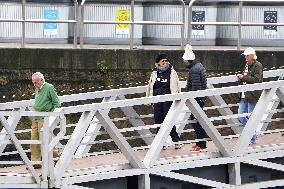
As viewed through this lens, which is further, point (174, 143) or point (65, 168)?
point (174, 143)

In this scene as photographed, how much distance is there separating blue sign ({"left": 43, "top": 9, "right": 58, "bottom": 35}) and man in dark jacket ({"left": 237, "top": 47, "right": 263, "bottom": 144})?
5343mm

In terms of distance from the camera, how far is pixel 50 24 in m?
24.3

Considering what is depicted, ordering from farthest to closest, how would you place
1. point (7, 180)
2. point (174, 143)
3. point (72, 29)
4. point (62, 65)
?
point (72, 29) < point (62, 65) < point (174, 143) < point (7, 180)

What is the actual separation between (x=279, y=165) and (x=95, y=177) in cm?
294

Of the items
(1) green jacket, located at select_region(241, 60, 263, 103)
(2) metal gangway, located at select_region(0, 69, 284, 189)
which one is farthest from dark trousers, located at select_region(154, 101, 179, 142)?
(1) green jacket, located at select_region(241, 60, 263, 103)

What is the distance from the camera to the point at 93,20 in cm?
2427

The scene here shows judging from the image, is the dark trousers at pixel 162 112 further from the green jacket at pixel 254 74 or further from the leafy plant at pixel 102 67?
the leafy plant at pixel 102 67

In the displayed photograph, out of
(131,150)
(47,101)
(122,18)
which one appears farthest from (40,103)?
(122,18)

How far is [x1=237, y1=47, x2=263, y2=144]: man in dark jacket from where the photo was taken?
1931cm

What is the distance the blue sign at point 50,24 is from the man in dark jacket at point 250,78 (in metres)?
5.34

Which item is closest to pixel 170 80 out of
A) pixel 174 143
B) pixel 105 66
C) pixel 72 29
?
pixel 174 143

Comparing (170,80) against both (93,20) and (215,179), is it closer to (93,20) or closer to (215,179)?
(215,179)

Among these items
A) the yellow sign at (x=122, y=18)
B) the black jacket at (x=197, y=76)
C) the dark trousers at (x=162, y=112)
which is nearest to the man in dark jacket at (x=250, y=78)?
the black jacket at (x=197, y=76)

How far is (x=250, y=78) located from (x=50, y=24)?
590 centimetres
